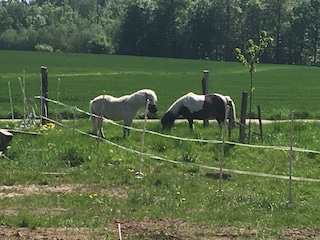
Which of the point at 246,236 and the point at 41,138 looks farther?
the point at 41,138

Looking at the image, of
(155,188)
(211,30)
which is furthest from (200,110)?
(211,30)

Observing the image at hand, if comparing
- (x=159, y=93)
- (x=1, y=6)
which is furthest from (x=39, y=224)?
(x=1, y=6)

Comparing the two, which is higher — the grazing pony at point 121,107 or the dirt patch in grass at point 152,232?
the grazing pony at point 121,107

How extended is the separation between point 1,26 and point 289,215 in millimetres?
135362

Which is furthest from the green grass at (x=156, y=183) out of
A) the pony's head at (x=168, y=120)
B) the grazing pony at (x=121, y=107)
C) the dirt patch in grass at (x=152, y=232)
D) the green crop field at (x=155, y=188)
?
the pony's head at (x=168, y=120)

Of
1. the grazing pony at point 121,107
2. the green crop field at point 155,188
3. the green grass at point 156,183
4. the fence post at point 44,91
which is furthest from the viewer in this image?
the fence post at point 44,91

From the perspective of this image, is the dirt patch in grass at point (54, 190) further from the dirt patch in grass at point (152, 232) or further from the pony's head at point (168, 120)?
the pony's head at point (168, 120)

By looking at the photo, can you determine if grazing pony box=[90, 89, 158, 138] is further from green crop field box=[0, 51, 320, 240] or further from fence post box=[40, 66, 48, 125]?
fence post box=[40, 66, 48, 125]

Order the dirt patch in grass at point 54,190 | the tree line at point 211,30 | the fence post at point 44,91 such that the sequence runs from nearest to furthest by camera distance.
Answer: the dirt patch in grass at point 54,190, the fence post at point 44,91, the tree line at point 211,30

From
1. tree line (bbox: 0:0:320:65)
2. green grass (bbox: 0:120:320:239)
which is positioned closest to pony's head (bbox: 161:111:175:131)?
green grass (bbox: 0:120:320:239)

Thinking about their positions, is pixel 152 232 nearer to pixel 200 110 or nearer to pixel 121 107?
pixel 121 107

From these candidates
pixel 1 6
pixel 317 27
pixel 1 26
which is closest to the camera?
pixel 317 27

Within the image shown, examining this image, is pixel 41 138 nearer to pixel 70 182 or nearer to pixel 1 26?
pixel 70 182

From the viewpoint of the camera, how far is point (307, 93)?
140ft
